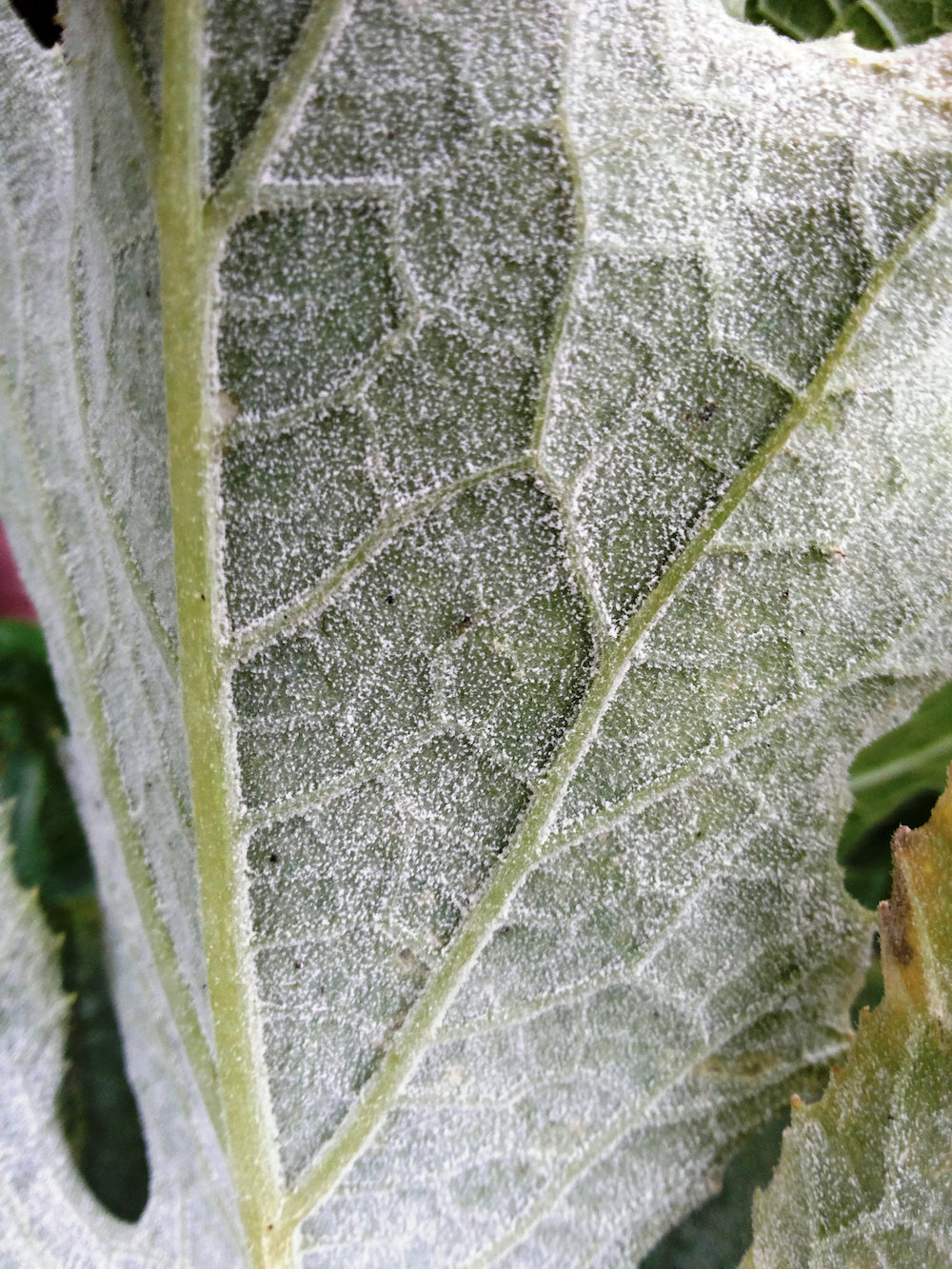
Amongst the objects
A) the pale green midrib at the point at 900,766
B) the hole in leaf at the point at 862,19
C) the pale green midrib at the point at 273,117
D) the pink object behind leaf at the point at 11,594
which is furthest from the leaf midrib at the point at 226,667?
A: the pink object behind leaf at the point at 11,594

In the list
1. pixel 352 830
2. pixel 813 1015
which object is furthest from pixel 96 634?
pixel 813 1015

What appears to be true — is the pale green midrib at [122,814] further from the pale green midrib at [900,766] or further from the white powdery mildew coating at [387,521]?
the pale green midrib at [900,766]

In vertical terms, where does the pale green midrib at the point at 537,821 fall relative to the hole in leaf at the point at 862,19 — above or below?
below

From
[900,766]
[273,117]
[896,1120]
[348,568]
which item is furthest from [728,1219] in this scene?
[273,117]

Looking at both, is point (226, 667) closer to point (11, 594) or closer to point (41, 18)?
point (41, 18)

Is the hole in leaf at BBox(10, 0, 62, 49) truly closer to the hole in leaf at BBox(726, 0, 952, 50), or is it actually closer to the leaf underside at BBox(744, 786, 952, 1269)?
the hole in leaf at BBox(726, 0, 952, 50)

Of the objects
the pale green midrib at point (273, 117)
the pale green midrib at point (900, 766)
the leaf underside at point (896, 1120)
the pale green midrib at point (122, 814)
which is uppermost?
the pale green midrib at point (273, 117)

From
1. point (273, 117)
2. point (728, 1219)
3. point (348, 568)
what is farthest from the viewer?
point (728, 1219)
